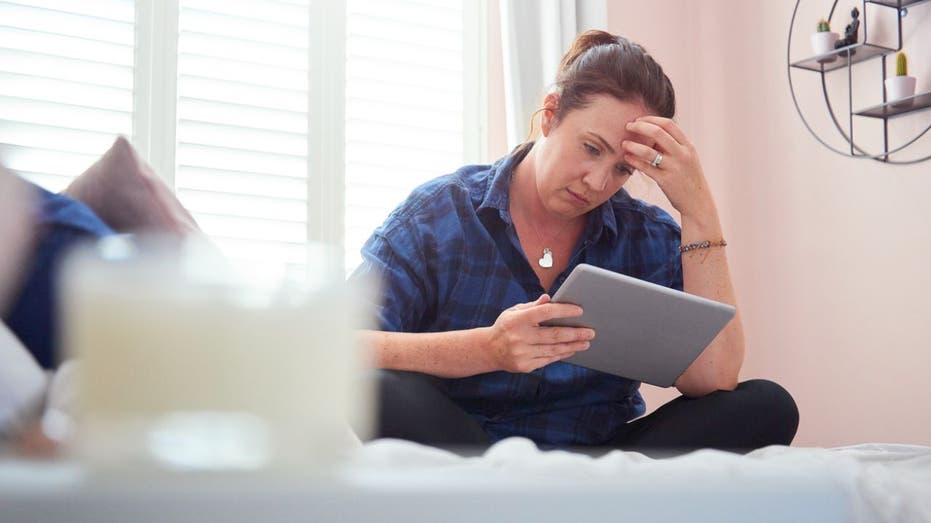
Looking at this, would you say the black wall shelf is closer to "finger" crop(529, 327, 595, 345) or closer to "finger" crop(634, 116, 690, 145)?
"finger" crop(634, 116, 690, 145)

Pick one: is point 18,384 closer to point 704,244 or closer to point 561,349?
point 561,349

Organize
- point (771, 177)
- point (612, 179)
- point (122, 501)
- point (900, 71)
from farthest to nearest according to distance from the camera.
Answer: point (771, 177) → point (900, 71) → point (612, 179) → point (122, 501)

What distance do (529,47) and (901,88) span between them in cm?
107

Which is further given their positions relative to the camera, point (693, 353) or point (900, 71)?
point (900, 71)

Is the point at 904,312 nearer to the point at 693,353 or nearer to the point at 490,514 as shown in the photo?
the point at 693,353

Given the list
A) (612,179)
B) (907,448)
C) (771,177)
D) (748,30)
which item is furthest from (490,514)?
(748,30)

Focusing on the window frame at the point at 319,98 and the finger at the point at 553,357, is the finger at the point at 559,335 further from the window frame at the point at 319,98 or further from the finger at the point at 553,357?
the window frame at the point at 319,98

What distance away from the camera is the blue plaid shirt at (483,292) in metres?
1.62

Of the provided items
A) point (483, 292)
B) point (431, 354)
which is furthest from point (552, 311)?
point (483, 292)

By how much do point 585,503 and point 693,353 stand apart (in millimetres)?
1138

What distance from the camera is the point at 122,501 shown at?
0.30 meters

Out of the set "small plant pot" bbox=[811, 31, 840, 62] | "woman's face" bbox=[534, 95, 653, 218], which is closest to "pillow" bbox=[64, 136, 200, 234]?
"woman's face" bbox=[534, 95, 653, 218]

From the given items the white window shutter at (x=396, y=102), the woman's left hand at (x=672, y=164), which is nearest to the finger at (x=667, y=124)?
the woman's left hand at (x=672, y=164)

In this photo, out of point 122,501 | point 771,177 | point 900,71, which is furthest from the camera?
point 771,177
